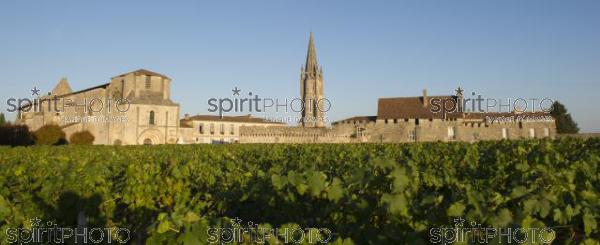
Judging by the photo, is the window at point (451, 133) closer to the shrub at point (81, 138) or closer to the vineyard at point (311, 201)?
the shrub at point (81, 138)

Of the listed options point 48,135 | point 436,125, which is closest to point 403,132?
point 436,125

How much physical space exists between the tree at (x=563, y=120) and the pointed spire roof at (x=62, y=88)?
67.6m

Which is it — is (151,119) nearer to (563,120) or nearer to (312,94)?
(312,94)

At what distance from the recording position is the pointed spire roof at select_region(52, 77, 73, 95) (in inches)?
2137

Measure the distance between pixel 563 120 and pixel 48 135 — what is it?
63.4 metres

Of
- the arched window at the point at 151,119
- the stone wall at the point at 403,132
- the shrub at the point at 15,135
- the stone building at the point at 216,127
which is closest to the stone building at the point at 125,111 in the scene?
the arched window at the point at 151,119

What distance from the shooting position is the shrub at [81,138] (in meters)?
39.0

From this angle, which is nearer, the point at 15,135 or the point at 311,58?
the point at 15,135

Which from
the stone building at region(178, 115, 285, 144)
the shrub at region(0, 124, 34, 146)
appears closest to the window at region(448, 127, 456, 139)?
the stone building at region(178, 115, 285, 144)

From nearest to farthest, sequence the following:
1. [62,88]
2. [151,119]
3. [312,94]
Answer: [151,119]
[62,88]
[312,94]

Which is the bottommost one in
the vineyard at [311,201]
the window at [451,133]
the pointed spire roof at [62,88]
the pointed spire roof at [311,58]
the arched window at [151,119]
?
the vineyard at [311,201]

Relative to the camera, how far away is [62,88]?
54812mm

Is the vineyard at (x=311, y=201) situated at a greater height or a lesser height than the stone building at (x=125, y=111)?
lesser

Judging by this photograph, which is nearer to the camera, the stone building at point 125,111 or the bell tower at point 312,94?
the stone building at point 125,111
